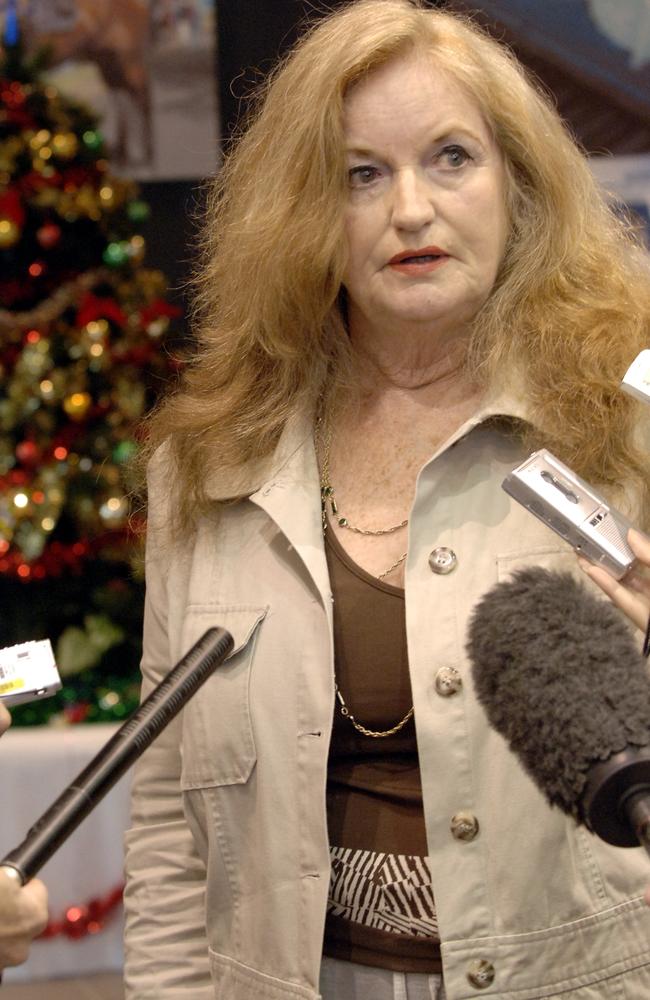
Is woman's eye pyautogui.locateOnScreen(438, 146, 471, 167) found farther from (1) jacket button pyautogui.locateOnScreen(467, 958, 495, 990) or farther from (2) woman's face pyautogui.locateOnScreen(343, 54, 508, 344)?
(1) jacket button pyautogui.locateOnScreen(467, 958, 495, 990)

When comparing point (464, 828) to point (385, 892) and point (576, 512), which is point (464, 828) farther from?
point (576, 512)

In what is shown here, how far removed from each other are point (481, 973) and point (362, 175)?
2.89 feet

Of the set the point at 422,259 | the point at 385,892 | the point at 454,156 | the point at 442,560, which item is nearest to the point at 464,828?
the point at 385,892

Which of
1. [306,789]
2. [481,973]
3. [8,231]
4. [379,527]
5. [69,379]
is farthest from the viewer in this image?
[69,379]

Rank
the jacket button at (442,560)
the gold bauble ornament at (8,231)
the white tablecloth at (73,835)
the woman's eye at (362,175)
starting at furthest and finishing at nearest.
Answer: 1. the gold bauble ornament at (8,231)
2. the white tablecloth at (73,835)
3. the woman's eye at (362,175)
4. the jacket button at (442,560)

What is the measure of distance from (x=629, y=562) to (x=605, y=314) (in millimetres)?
484

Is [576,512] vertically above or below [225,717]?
above

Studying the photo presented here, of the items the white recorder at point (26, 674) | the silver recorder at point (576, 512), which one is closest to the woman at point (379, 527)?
the silver recorder at point (576, 512)

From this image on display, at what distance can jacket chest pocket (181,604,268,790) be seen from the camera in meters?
1.50

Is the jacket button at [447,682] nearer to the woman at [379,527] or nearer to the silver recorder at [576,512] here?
the woman at [379,527]

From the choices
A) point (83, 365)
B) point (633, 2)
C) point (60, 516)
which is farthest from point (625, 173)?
point (60, 516)

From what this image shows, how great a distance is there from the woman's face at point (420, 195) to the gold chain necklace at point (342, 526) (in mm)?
186

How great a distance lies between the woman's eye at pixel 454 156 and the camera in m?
1.54

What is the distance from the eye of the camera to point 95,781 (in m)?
0.91
